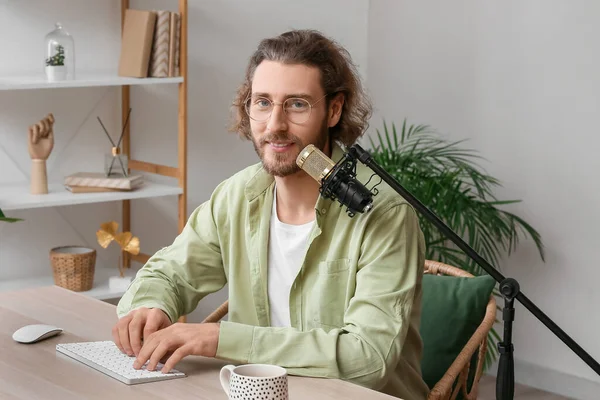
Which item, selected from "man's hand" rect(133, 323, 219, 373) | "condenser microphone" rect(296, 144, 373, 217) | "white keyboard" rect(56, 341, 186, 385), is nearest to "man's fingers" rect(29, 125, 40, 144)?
"white keyboard" rect(56, 341, 186, 385)

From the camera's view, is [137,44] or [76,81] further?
[137,44]

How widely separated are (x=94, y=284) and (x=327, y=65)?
5.71ft

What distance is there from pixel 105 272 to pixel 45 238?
0.84 feet

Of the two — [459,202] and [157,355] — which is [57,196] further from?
[157,355]

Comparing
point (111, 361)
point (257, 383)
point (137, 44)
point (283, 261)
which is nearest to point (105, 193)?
point (137, 44)

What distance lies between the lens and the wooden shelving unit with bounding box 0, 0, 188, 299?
3.14m

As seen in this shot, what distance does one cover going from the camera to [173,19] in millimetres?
3340

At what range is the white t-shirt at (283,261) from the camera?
2043 mm

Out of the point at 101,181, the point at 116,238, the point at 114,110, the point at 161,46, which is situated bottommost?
the point at 116,238

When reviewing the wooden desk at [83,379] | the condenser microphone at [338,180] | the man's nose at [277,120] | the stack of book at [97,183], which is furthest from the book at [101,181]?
the condenser microphone at [338,180]

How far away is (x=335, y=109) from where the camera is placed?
2.09 metres

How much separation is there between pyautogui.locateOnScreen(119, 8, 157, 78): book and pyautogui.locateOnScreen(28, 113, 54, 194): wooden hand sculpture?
32 cm

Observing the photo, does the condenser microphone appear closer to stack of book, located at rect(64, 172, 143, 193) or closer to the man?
the man

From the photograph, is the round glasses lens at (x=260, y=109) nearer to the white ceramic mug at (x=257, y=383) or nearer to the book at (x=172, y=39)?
the white ceramic mug at (x=257, y=383)
